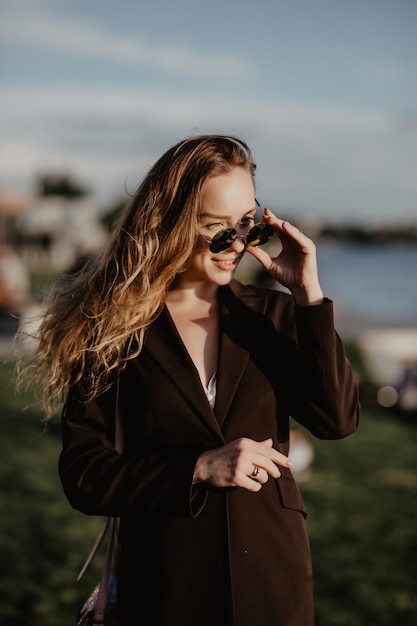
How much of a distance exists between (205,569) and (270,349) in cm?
71

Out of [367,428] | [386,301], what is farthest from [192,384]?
[386,301]

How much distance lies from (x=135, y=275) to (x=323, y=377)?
27.9 inches

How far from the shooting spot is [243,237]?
2.28 m

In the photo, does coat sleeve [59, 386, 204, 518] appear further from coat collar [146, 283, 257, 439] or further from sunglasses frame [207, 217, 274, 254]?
sunglasses frame [207, 217, 274, 254]

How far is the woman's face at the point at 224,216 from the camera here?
227 centimetres

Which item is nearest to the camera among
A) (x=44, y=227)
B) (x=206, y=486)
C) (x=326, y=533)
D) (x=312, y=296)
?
(x=206, y=486)

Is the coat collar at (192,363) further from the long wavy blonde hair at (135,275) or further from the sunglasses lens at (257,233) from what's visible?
the sunglasses lens at (257,233)

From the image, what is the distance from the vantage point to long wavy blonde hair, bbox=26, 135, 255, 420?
229cm

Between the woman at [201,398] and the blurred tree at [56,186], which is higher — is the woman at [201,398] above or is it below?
above

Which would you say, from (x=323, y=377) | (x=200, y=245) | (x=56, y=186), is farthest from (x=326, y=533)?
(x=56, y=186)

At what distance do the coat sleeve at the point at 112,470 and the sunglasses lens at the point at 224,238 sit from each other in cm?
57

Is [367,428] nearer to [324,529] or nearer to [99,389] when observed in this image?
[324,529]

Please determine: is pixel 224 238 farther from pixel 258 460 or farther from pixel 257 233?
pixel 258 460

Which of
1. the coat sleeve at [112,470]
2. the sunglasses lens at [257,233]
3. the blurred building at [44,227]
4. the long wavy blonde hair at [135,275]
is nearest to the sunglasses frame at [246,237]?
the sunglasses lens at [257,233]
